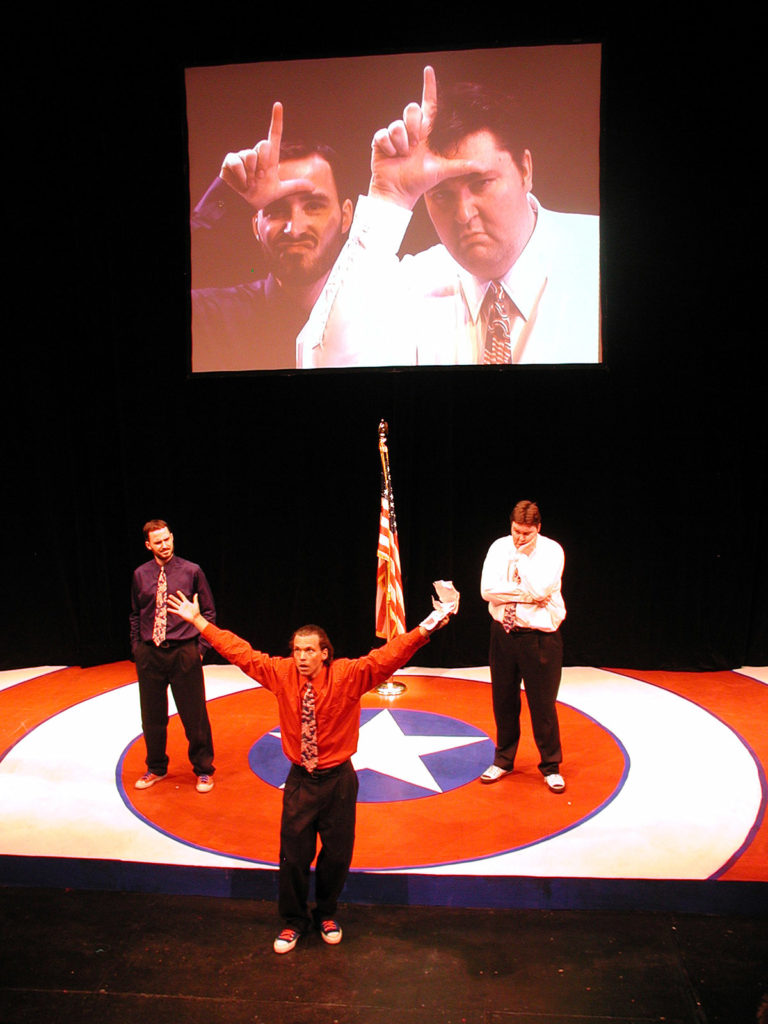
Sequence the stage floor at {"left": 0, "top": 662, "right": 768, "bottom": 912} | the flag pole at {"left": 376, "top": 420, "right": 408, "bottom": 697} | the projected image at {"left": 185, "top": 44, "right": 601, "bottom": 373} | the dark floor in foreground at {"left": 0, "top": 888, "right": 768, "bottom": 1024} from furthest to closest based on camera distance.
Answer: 1. the projected image at {"left": 185, "top": 44, "right": 601, "bottom": 373}
2. the flag pole at {"left": 376, "top": 420, "right": 408, "bottom": 697}
3. the stage floor at {"left": 0, "top": 662, "right": 768, "bottom": 912}
4. the dark floor in foreground at {"left": 0, "top": 888, "right": 768, "bottom": 1024}

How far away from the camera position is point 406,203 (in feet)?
22.9

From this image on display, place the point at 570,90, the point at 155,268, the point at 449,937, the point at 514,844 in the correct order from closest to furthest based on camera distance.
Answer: the point at 449,937 → the point at 514,844 → the point at 570,90 → the point at 155,268

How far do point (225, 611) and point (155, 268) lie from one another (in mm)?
3014

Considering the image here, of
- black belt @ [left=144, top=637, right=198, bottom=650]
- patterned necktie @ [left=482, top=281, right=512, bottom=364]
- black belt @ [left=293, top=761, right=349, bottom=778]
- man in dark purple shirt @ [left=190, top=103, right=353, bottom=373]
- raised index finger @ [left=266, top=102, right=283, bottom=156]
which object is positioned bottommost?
black belt @ [left=293, top=761, right=349, bottom=778]

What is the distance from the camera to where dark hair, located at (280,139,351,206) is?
702 cm

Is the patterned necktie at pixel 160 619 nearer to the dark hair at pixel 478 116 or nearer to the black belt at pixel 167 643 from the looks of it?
the black belt at pixel 167 643

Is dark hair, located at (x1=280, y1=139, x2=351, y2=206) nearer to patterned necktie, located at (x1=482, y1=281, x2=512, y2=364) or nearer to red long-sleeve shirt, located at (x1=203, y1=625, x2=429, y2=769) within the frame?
patterned necktie, located at (x1=482, y1=281, x2=512, y2=364)

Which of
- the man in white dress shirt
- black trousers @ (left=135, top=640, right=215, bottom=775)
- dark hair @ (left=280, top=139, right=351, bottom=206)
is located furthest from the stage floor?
dark hair @ (left=280, top=139, right=351, bottom=206)

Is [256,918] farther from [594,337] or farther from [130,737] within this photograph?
[594,337]

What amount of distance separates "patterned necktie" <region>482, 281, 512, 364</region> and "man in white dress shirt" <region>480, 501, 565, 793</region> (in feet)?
7.80

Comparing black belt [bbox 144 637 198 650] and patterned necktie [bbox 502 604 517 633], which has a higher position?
patterned necktie [bbox 502 604 517 633]

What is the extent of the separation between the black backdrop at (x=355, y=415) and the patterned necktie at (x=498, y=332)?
34 centimetres

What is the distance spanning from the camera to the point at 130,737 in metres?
6.07

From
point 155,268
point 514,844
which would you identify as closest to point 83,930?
point 514,844
